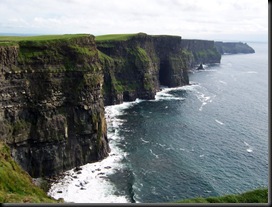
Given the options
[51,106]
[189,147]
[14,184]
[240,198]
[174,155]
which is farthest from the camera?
[189,147]

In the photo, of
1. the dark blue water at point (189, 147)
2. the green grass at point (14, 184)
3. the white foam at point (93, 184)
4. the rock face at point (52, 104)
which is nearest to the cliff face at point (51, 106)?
the rock face at point (52, 104)

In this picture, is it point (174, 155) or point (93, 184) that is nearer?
point (93, 184)

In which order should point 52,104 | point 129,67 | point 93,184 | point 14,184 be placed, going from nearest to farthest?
point 14,184, point 93,184, point 52,104, point 129,67

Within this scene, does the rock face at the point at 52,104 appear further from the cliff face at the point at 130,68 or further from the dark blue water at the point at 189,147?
the cliff face at the point at 130,68

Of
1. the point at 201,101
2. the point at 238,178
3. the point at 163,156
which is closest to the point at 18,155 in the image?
the point at 163,156

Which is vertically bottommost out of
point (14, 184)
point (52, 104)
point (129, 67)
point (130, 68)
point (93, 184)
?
point (93, 184)

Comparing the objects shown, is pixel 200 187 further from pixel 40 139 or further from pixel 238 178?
pixel 40 139

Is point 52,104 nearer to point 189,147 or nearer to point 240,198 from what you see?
point 189,147

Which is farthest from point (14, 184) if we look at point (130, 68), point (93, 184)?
point (130, 68)
